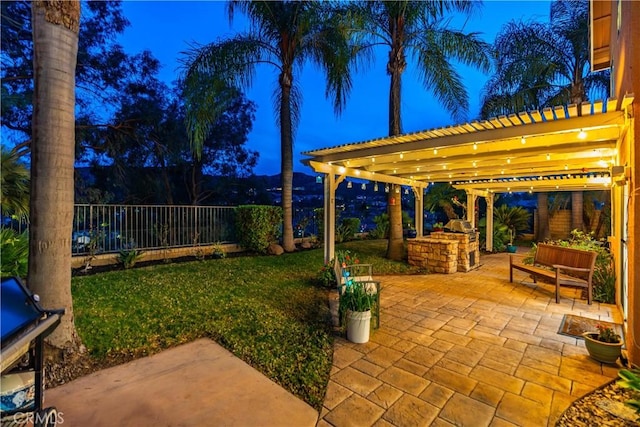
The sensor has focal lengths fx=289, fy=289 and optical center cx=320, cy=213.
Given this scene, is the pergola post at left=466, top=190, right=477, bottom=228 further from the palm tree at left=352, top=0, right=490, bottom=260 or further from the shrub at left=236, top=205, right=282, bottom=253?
the shrub at left=236, top=205, right=282, bottom=253

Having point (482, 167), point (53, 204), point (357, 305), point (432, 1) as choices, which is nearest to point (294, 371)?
point (357, 305)

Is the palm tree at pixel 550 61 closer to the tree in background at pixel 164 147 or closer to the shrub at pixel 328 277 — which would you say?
the shrub at pixel 328 277

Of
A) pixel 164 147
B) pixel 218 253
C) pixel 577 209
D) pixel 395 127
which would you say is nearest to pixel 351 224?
pixel 395 127

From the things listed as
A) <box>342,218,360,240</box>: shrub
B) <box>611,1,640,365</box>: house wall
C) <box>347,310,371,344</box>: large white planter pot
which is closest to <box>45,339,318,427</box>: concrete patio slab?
<box>347,310,371,344</box>: large white planter pot

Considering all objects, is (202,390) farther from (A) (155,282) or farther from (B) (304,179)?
(B) (304,179)

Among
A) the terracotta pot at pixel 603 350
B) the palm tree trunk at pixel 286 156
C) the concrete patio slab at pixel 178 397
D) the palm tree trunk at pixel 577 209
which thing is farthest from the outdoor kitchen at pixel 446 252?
the palm tree trunk at pixel 577 209

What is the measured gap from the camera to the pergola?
3.74 metres

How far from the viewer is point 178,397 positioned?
234 cm

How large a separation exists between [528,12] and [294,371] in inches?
513

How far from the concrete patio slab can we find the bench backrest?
5455 millimetres

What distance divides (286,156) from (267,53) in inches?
114

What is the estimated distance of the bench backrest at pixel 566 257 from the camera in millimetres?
4941

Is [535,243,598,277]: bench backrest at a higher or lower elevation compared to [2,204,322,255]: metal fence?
lower

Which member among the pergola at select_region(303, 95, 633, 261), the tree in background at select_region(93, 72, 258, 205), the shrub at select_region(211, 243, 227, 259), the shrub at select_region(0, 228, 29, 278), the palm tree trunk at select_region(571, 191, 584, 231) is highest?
the tree in background at select_region(93, 72, 258, 205)
